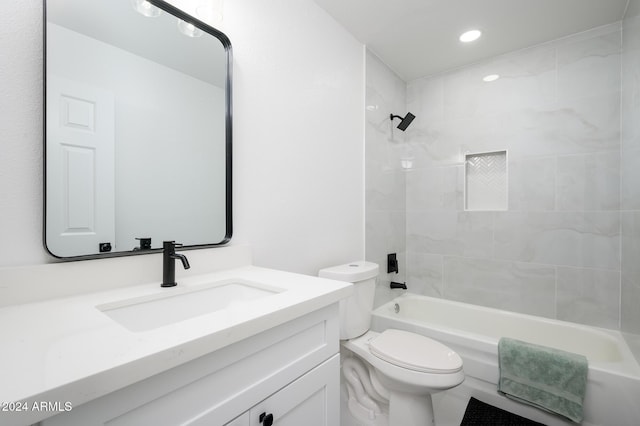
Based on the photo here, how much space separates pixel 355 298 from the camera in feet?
5.38

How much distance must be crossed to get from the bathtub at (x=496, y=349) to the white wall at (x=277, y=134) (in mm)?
765

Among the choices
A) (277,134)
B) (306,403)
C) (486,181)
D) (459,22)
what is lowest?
(306,403)

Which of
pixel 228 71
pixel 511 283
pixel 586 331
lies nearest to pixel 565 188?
pixel 511 283

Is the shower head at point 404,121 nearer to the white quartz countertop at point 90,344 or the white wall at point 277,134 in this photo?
the white wall at point 277,134

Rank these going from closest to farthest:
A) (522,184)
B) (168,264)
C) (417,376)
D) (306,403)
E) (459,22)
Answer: (306,403) → (168,264) → (417,376) → (459,22) → (522,184)

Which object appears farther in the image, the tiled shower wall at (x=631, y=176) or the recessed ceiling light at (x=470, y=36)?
the recessed ceiling light at (x=470, y=36)

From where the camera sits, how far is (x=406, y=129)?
104 inches

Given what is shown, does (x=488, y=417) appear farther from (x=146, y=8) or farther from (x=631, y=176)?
(x=146, y=8)

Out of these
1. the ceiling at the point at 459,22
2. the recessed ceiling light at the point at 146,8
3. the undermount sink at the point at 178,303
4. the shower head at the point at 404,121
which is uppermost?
the ceiling at the point at 459,22

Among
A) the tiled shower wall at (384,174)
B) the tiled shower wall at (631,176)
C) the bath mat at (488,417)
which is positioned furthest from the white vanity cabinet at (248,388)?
the tiled shower wall at (631,176)

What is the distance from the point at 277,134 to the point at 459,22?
1420 millimetres

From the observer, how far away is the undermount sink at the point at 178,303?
0.82 meters

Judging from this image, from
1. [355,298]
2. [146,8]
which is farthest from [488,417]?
[146,8]

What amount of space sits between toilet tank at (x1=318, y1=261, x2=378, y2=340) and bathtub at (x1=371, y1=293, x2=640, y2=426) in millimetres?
398
